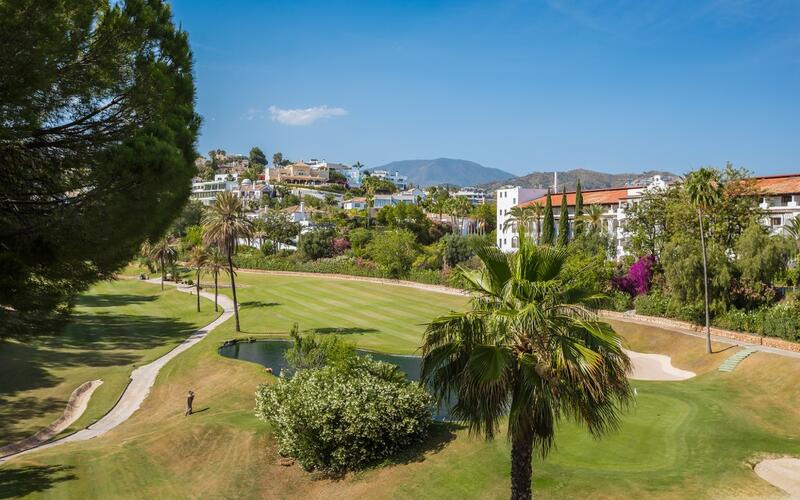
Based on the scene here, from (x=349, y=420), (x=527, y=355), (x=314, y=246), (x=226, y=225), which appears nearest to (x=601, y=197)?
(x=314, y=246)

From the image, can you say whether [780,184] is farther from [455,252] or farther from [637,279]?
[455,252]

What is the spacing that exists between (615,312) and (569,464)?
33.7 meters

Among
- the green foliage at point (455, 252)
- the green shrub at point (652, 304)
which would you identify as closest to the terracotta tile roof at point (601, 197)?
the green foliage at point (455, 252)

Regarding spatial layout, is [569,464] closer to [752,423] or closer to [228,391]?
[752,423]

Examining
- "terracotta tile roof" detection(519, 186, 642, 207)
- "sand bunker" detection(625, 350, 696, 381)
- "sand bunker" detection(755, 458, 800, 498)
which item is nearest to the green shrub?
"sand bunker" detection(625, 350, 696, 381)

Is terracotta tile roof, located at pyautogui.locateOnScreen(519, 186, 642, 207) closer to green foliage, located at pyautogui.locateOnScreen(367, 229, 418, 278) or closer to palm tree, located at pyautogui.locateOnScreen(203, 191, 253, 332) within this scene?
green foliage, located at pyautogui.locateOnScreen(367, 229, 418, 278)

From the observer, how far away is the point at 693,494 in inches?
631

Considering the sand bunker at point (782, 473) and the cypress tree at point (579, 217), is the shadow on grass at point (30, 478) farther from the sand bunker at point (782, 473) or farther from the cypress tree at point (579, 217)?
the cypress tree at point (579, 217)

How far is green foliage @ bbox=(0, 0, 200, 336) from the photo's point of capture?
42.7 feet

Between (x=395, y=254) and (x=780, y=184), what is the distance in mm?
42711

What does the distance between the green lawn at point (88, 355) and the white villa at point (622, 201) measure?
77.0 feet

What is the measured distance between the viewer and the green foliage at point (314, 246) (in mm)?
92500

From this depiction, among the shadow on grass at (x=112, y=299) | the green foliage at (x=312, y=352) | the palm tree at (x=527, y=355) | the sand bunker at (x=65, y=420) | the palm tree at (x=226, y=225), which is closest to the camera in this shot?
the palm tree at (x=527, y=355)

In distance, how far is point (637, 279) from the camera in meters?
51.9
